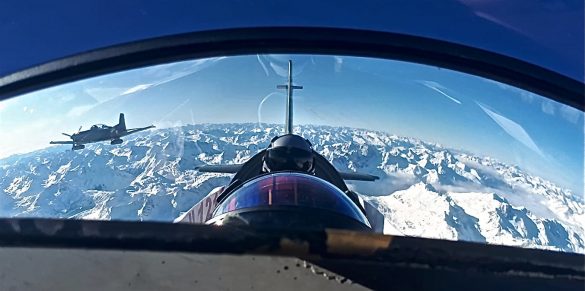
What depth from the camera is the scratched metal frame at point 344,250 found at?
1208 millimetres

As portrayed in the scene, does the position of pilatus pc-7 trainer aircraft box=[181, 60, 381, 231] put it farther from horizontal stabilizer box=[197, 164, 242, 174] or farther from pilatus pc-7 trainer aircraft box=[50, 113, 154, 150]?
pilatus pc-7 trainer aircraft box=[50, 113, 154, 150]

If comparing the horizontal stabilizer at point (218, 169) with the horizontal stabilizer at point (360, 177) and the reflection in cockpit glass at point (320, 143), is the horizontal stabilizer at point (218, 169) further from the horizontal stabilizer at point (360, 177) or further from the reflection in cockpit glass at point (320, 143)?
the horizontal stabilizer at point (360, 177)

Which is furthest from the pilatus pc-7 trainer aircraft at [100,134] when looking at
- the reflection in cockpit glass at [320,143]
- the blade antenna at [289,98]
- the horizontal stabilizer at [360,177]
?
the horizontal stabilizer at [360,177]

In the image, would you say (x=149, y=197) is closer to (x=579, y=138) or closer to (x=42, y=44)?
(x=42, y=44)

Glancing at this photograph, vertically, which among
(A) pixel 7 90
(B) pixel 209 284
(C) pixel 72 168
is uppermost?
(A) pixel 7 90

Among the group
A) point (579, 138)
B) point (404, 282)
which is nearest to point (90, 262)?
point (404, 282)

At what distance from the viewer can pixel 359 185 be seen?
2.69m

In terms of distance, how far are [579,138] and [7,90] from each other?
221 centimetres

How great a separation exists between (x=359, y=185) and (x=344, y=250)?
150 cm

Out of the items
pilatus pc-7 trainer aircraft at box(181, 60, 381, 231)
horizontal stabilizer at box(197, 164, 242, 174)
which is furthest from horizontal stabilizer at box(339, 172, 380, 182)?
horizontal stabilizer at box(197, 164, 242, 174)

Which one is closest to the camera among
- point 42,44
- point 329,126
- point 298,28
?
point 42,44

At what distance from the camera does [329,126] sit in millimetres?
2625

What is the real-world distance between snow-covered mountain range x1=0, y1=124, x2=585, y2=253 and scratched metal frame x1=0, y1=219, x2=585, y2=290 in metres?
0.60

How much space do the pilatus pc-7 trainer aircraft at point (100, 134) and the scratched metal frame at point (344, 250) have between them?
111 cm
